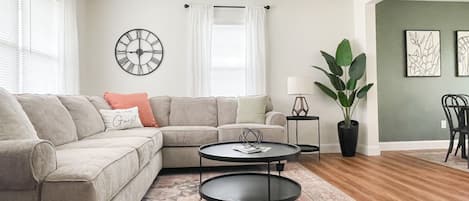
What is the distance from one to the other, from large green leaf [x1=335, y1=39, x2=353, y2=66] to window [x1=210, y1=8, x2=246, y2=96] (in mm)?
1363

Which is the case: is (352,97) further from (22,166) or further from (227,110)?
(22,166)

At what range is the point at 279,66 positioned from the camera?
16.2 feet

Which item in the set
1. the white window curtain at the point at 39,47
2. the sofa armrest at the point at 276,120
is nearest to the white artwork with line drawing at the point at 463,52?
the sofa armrest at the point at 276,120

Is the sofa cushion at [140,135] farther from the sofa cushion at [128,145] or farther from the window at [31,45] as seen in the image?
the window at [31,45]

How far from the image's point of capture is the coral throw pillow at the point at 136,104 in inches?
157

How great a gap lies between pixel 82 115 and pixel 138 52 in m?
1.86

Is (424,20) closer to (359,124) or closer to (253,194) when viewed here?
(359,124)

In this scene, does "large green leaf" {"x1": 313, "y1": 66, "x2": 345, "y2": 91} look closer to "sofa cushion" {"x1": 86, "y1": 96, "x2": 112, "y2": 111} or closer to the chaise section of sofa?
the chaise section of sofa

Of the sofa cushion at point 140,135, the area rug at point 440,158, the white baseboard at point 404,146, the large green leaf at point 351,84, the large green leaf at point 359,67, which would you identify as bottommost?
the area rug at point 440,158

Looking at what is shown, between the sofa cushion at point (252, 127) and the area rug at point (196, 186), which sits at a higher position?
the sofa cushion at point (252, 127)

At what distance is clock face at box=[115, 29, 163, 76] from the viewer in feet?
15.5

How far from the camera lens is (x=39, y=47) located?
3.51 metres

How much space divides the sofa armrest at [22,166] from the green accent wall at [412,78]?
4.83 metres

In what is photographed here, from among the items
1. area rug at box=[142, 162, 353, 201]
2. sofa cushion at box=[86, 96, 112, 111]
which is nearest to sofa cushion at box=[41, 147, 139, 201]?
area rug at box=[142, 162, 353, 201]
